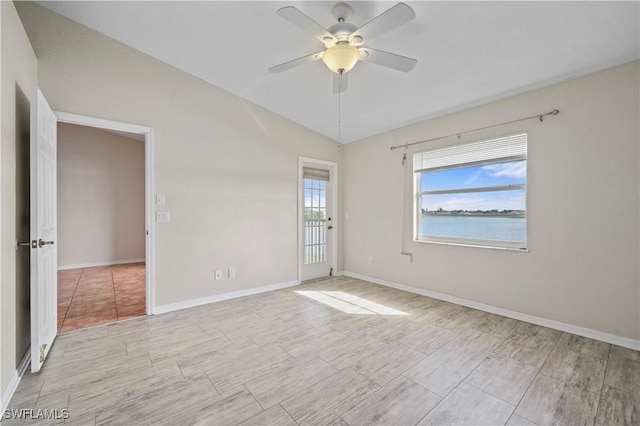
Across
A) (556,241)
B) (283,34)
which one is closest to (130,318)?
(283,34)

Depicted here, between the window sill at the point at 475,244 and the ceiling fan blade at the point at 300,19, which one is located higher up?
the ceiling fan blade at the point at 300,19

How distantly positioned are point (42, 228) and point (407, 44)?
3.53 meters

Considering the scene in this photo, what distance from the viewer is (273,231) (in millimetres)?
4512

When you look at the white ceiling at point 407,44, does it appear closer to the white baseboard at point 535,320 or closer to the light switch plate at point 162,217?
the light switch plate at point 162,217

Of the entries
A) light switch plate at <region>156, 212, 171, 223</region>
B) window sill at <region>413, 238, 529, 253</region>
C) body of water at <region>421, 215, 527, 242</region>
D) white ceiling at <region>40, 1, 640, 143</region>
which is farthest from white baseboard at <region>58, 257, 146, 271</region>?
body of water at <region>421, 215, 527, 242</region>

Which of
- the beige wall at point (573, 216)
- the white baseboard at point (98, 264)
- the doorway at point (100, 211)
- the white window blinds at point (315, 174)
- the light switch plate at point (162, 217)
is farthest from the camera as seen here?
the white baseboard at point (98, 264)

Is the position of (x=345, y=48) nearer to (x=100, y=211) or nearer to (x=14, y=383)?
(x=14, y=383)

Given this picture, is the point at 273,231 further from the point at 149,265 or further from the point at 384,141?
the point at 384,141

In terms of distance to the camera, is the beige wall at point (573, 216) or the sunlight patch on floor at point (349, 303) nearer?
the beige wall at point (573, 216)

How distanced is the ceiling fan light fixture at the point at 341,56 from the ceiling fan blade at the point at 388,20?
200 millimetres

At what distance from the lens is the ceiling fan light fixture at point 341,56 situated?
2.23m

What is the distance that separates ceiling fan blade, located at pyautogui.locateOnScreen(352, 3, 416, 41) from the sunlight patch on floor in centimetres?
291

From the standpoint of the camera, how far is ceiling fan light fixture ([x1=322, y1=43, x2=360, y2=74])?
7.33 ft

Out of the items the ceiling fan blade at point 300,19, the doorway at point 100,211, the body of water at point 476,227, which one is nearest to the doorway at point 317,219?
the body of water at point 476,227
